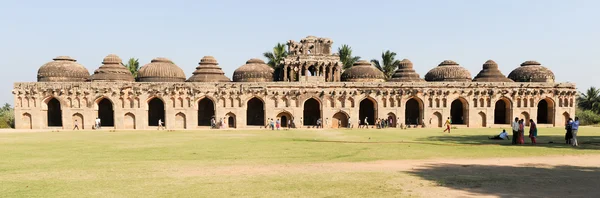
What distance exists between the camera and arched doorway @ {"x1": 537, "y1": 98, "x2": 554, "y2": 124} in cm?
4322

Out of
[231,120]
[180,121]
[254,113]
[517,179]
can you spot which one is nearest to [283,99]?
[254,113]

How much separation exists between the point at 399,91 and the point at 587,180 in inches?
1252

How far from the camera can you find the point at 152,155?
51.3 feet

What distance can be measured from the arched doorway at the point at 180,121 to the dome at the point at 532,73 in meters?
39.5

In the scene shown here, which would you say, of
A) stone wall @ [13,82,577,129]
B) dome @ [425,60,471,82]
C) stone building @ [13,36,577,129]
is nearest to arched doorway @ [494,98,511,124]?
stone building @ [13,36,577,129]

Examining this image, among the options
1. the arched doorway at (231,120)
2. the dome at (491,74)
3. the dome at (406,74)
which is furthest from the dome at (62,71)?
the dome at (491,74)

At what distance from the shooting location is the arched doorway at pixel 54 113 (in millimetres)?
43062

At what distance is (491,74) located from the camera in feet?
155

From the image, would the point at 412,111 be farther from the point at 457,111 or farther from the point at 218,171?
the point at 218,171

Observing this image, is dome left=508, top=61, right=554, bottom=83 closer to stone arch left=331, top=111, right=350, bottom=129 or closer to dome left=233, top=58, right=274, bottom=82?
stone arch left=331, top=111, right=350, bottom=129

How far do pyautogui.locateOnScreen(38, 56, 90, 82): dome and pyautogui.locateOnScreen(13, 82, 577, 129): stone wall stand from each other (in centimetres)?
292

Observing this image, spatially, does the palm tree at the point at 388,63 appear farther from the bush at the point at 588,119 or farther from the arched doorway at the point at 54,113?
the arched doorway at the point at 54,113

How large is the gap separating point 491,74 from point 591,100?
18448 mm

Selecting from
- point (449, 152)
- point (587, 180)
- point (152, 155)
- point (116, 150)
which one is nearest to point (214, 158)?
point (152, 155)
